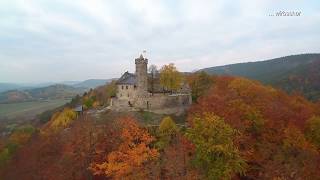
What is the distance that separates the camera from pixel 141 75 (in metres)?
59.8

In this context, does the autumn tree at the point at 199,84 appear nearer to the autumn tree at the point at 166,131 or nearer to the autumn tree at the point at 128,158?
the autumn tree at the point at 166,131

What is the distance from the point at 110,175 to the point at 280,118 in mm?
22884

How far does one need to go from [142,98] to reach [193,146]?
Result: 72.6 feet

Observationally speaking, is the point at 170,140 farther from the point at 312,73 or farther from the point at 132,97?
the point at 312,73

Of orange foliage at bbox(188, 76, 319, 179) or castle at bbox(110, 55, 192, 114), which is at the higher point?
castle at bbox(110, 55, 192, 114)

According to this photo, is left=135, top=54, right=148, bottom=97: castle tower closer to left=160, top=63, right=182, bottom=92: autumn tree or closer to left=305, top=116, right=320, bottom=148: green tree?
left=160, top=63, right=182, bottom=92: autumn tree

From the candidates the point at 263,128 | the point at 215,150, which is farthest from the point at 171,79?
the point at 215,150

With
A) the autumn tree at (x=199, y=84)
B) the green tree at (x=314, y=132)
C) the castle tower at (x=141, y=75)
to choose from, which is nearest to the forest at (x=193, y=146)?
the green tree at (x=314, y=132)

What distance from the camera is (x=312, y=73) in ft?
525

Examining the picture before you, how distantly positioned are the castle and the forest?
1869mm

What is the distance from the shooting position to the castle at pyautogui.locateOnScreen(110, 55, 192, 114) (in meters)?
59.6

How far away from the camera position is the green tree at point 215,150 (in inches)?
1391

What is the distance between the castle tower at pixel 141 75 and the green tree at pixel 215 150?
22607mm

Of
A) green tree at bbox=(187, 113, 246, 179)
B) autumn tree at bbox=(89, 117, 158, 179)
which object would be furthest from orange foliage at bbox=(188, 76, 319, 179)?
autumn tree at bbox=(89, 117, 158, 179)
